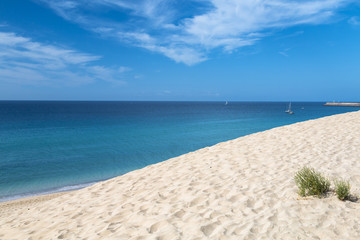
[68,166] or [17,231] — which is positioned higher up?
[17,231]

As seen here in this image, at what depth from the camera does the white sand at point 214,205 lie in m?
3.73

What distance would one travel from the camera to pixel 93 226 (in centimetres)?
445

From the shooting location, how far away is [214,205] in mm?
4668

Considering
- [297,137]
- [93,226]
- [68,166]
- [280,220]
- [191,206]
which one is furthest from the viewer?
[68,166]

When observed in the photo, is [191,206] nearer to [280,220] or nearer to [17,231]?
[280,220]

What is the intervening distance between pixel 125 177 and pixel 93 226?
3.63 m

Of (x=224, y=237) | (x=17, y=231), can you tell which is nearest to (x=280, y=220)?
(x=224, y=237)

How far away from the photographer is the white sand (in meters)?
3.73

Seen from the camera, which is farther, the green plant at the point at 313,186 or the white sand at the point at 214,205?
the green plant at the point at 313,186

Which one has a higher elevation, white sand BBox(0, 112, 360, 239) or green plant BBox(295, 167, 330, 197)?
green plant BBox(295, 167, 330, 197)

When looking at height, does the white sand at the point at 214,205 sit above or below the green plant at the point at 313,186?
below

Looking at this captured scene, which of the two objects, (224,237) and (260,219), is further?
(260,219)

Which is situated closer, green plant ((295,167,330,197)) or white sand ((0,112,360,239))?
white sand ((0,112,360,239))

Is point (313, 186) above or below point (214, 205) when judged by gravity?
above
